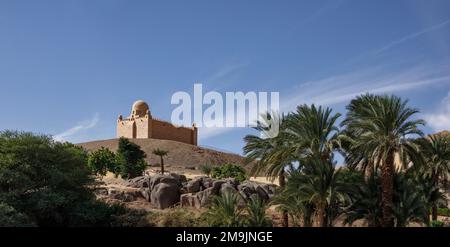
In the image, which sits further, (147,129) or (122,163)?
(147,129)

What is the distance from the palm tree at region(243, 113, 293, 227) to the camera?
31469 millimetres

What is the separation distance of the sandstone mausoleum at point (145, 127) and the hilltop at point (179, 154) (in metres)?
3.51

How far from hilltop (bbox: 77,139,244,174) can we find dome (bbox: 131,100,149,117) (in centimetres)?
788

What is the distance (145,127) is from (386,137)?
3468 inches

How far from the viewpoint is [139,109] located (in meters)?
115

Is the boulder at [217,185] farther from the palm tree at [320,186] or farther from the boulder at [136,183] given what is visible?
the palm tree at [320,186]

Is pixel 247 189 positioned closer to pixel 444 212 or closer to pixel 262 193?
pixel 262 193

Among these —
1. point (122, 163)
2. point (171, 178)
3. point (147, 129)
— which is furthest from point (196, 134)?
point (171, 178)

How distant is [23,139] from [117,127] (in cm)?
8406

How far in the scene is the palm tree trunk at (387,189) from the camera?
2744 centimetres

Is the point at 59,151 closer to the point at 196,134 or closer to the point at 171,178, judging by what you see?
the point at 171,178

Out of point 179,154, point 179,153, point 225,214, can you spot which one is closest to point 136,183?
point 225,214

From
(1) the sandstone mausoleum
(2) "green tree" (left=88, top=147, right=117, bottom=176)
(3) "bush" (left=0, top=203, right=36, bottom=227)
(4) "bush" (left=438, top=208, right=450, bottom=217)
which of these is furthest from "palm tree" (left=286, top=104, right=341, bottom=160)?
(1) the sandstone mausoleum

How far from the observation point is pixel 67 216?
112ft
